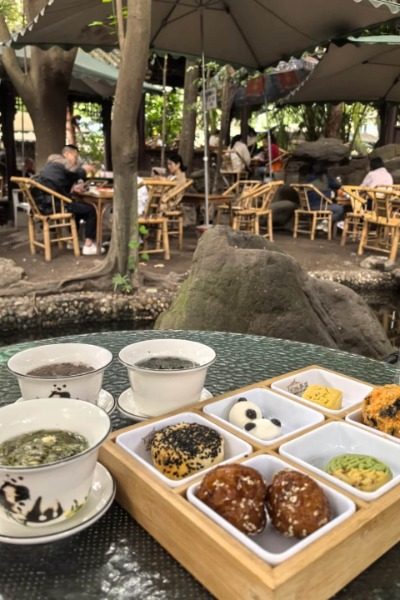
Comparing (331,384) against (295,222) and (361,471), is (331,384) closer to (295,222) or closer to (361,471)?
(361,471)

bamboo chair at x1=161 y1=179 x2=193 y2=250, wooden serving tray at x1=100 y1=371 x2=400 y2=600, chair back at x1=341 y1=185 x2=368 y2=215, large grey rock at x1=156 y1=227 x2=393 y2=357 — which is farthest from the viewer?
chair back at x1=341 y1=185 x2=368 y2=215

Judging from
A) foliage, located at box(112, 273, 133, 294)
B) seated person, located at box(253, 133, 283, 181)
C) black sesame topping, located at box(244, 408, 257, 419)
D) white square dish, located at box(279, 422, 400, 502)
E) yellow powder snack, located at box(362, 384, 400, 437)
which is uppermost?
seated person, located at box(253, 133, 283, 181)

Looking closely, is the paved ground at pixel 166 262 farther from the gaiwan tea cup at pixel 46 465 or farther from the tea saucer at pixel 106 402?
the gaiwan tea cup at pixel 46 465

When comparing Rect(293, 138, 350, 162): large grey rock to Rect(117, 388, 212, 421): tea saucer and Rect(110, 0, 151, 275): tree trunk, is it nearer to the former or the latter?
Rect(110, 0, 151, 275): tree trunk

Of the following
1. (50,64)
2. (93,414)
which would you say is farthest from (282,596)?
(50,64)

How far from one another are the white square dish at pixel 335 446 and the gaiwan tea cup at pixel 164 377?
238 millimetres

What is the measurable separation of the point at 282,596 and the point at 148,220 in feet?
20.0

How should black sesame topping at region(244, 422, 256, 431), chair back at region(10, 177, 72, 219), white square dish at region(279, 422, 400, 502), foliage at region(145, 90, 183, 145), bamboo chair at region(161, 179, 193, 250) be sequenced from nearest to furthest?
1. white square dish at region(279, 422, 400, 502)
2. black sesame topping at region(244, 422, 256, 431)
3. chair back at region(10, 177, 72, 219)
4. bamboo chair at region(161, 179, 193, 250)
5. foliage at region(145, 90, 183, 145)

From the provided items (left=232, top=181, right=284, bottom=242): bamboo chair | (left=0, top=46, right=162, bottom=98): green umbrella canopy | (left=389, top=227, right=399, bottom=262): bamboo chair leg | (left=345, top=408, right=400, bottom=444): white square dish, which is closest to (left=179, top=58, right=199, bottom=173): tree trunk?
(left=0, top=46, right=162, bottom=98): green umbrella canopy

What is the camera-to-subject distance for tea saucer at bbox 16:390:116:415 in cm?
119

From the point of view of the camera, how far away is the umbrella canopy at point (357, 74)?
8.84 metres

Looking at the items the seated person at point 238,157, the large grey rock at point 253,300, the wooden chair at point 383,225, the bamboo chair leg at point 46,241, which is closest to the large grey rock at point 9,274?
the bamboo chair leg at point 46,241

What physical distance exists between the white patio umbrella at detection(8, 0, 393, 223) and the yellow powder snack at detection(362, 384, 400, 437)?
5253 millimetres

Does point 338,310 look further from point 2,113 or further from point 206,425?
point 2,113
